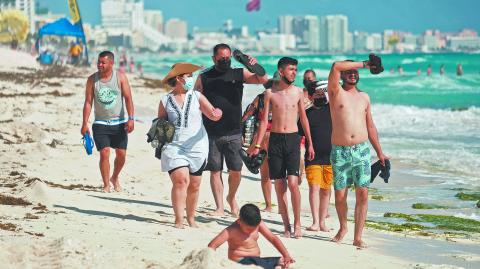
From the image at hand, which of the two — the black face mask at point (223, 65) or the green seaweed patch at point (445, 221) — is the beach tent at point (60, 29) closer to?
the green seaweed patch at point (445, 221)

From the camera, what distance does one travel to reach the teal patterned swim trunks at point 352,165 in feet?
26.5

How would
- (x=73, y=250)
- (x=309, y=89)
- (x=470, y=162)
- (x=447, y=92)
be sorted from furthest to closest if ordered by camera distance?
(x=447, y=92), (x=470, y=162), (x=309, y=89), (x=73, y=250)

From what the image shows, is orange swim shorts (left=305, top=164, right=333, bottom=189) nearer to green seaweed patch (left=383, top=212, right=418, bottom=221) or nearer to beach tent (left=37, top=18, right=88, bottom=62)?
green seaweed patch (left=383, top=212, right=418, bottom=221)

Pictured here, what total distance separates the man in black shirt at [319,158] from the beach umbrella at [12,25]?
73076 millimetres

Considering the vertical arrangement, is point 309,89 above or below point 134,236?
above

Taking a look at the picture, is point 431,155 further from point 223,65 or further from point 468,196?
point 223,65

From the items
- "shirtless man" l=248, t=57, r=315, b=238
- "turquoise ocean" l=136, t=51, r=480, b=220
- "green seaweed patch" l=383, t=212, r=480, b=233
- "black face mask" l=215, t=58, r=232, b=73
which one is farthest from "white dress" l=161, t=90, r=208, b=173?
Result: "turquoise ocean" l=136, t=51, r=480, b=220

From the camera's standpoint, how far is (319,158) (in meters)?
9.16

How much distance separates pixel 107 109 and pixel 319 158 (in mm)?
2504

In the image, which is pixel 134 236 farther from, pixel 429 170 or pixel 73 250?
pixel 429 170

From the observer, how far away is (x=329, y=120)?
367 inches

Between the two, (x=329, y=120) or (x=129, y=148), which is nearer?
(x=329, y=120)

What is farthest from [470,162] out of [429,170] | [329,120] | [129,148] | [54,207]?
[54,207]

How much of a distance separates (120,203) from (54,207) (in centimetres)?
94
